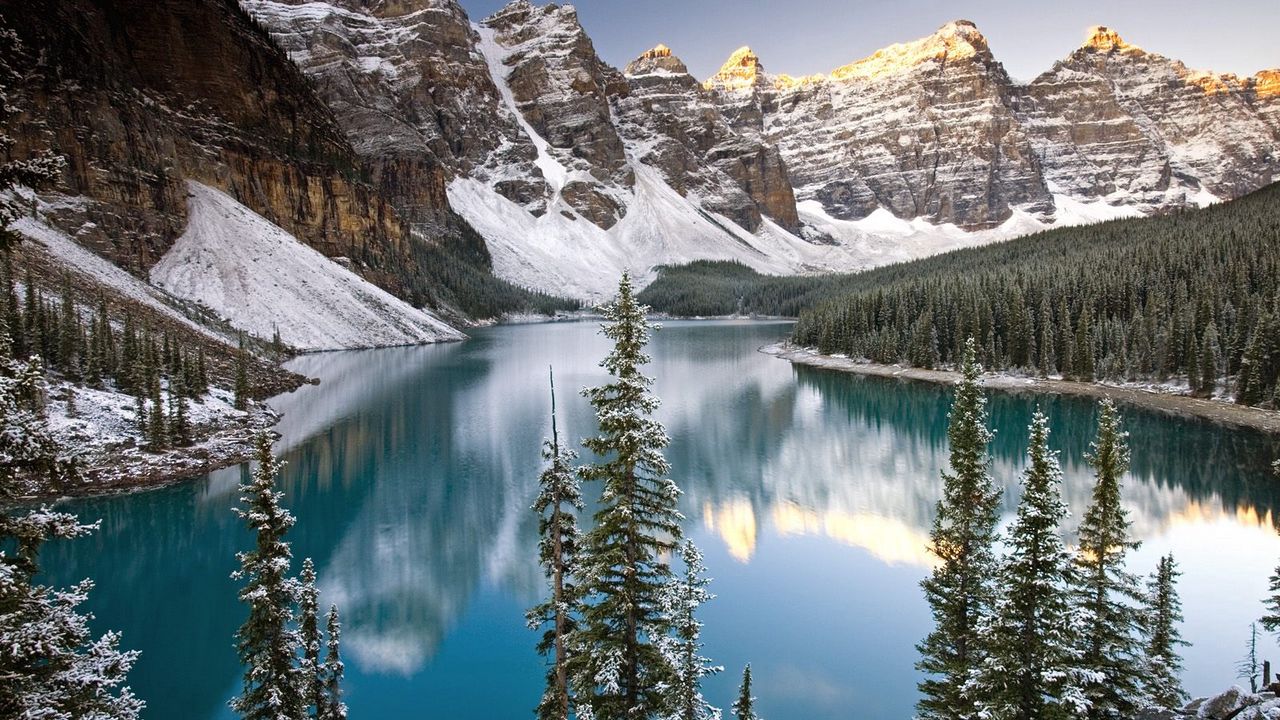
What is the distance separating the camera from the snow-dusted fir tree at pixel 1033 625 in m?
9.55

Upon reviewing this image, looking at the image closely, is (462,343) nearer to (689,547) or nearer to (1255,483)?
(1255,483)

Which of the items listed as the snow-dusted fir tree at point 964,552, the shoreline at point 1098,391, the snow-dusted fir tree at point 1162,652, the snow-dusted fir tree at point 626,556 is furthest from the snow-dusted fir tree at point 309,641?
the shoreline at point 1098,391

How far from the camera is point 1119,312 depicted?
73.6 m

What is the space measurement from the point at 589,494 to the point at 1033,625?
81.1 feet

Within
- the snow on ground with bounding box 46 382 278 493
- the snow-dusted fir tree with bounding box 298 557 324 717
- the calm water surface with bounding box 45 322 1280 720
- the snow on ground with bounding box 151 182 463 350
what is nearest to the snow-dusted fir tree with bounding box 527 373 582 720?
the snow-dusted fir tree with bounding box 298 557 324 717

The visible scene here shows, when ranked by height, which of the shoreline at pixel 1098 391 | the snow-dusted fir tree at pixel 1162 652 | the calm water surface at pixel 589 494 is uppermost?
the shoreline at pixel 1098 391

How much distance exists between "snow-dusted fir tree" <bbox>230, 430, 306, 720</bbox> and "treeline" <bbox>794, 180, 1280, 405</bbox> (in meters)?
63.3

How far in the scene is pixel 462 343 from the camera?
111 meters

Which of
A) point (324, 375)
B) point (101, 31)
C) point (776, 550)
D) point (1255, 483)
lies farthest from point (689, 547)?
point (101, 31)

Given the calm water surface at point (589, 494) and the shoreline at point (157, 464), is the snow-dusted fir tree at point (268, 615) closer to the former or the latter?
the calm water surface at point (589, 494)

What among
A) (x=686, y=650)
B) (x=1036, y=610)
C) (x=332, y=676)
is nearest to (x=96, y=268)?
(x=332, y=676)

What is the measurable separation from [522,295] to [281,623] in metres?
175

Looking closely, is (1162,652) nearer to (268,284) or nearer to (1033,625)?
(1033,625)

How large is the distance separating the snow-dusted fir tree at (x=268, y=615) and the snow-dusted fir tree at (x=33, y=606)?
3.70 meters
